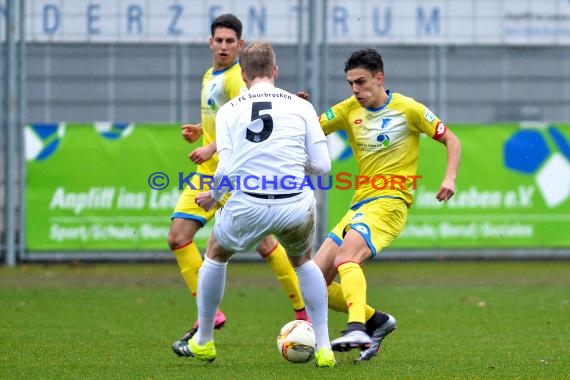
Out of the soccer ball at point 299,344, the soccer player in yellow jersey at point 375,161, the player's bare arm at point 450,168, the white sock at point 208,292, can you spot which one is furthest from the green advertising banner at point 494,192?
the white sock at point 208,292

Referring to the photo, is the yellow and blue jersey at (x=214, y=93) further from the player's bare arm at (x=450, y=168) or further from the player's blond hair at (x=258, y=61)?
the player's blond hair at (x=258, y=61)

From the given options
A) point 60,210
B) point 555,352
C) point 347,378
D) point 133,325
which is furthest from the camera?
point 60,210

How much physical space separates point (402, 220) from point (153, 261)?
8.89 metres

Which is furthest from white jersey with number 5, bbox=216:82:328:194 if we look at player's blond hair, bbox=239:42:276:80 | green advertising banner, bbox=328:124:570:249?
green advertising banner, bbox=328:124:570:249

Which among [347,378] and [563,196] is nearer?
[347,378]

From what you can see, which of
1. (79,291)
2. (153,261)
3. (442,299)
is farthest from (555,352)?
(153,261)

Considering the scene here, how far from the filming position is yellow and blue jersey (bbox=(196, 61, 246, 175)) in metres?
9.52

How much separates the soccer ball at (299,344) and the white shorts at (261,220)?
0.59 meters

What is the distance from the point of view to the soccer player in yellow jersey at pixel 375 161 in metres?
8.23

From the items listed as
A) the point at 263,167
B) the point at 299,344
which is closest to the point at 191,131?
the point at 263,167

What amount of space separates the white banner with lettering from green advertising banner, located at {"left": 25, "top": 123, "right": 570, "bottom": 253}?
1395 mm

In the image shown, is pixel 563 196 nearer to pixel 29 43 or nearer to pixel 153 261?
pixel 153 261

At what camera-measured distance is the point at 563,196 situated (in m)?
16.5

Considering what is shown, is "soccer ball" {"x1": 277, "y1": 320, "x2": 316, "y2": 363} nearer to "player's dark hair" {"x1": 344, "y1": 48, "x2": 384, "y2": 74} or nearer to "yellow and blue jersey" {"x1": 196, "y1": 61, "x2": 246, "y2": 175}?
"player's dark hair" {"x1": 344, "y1": 48, "x2": 384, "y2": 74}
